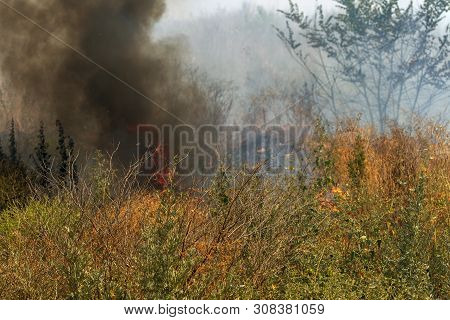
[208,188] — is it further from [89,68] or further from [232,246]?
[89,68]

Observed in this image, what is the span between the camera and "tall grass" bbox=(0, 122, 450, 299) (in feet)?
15.1

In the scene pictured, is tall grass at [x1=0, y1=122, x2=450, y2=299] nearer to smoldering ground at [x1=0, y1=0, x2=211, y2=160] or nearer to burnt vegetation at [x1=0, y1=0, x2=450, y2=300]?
burnt vegetation at [x1=0, y1=0, x2=450, y2=300]

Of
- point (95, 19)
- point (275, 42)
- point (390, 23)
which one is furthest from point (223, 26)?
point (95, 19)

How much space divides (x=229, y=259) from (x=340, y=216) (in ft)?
5.40

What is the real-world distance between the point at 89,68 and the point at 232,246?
852 centimetres

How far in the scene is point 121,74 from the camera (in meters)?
13.7

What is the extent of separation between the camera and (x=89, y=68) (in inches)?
531

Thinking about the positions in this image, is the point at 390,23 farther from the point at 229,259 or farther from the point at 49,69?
the point at 229,259

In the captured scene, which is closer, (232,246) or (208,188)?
(232,246)

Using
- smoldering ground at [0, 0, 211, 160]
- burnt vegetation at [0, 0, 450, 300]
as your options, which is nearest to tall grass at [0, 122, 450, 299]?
burnt vegetation at [0, 0, 450, 300]

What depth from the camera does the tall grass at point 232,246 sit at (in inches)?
182

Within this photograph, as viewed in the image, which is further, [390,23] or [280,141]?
[390,23]

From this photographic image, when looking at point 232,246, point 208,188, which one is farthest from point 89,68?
point 232,246

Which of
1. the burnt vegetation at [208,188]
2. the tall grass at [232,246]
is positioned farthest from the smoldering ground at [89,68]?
the tall grass at [232,246]
